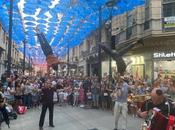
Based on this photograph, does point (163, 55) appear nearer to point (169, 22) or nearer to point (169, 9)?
point (169, 22)

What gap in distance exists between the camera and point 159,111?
6.38 m

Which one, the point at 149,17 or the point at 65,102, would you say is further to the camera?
the point at 149,17

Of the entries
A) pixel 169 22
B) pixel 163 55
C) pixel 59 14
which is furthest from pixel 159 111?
pixel 163 55

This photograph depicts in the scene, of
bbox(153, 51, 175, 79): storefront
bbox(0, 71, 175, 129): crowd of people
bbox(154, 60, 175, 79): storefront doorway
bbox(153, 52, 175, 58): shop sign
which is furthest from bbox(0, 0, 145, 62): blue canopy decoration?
bbox(154, 60, 175, 79): storefront doorway

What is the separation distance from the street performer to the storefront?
77.9 feet

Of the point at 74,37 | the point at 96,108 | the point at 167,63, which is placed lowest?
the point at 96,108

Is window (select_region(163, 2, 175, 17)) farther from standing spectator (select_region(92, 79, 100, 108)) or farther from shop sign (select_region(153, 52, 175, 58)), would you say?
standing spectator (select_region(92, 79, 100, 108))

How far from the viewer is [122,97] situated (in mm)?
14281

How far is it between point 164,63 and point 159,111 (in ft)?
81.9

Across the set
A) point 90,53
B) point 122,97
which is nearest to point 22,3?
point 122,97

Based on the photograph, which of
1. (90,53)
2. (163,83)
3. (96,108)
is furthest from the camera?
(90,53)

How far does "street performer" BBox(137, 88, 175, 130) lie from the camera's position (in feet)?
20.6

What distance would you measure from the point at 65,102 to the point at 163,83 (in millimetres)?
12367

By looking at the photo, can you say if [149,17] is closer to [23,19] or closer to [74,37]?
[23,19]
